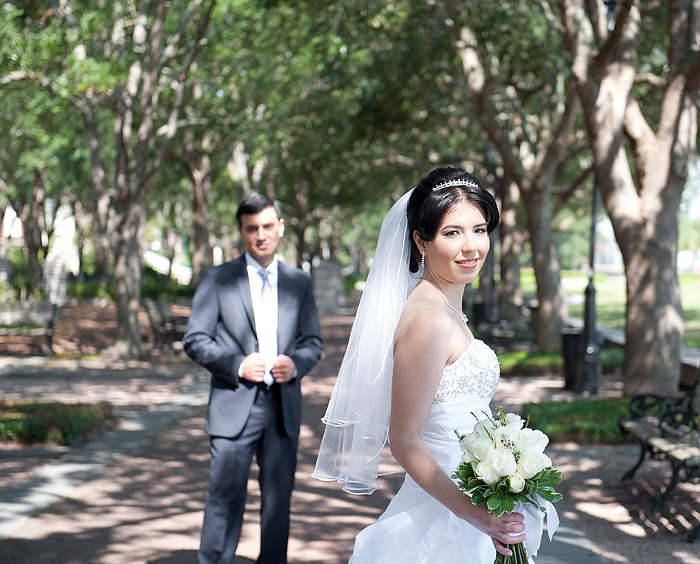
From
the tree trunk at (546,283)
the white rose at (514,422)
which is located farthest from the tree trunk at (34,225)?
the white rose at (514,422)

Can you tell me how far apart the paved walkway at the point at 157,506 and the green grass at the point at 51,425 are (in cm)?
23

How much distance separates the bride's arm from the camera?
275 centimetres

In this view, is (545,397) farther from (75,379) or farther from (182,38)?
(182,38)

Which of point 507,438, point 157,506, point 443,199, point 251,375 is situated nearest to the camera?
point 507,438

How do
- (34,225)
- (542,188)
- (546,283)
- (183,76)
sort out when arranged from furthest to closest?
(34,225) < (546,283) < (542,188) < (183,76)

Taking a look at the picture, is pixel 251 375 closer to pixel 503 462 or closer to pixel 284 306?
pixel 284 306

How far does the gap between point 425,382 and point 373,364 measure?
0.63 metres

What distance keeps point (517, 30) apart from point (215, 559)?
53.2 ft

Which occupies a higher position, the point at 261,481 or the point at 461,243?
the point at 461,243

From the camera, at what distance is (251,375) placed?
4.76 metres

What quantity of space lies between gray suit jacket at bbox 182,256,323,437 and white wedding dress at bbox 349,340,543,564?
172 cm

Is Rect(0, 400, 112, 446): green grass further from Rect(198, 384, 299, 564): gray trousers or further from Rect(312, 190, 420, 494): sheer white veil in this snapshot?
Rect(312, 190, 420, 494): sheer white veil

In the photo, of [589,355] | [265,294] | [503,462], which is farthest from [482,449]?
Result: [589,355]

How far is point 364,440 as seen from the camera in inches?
136
